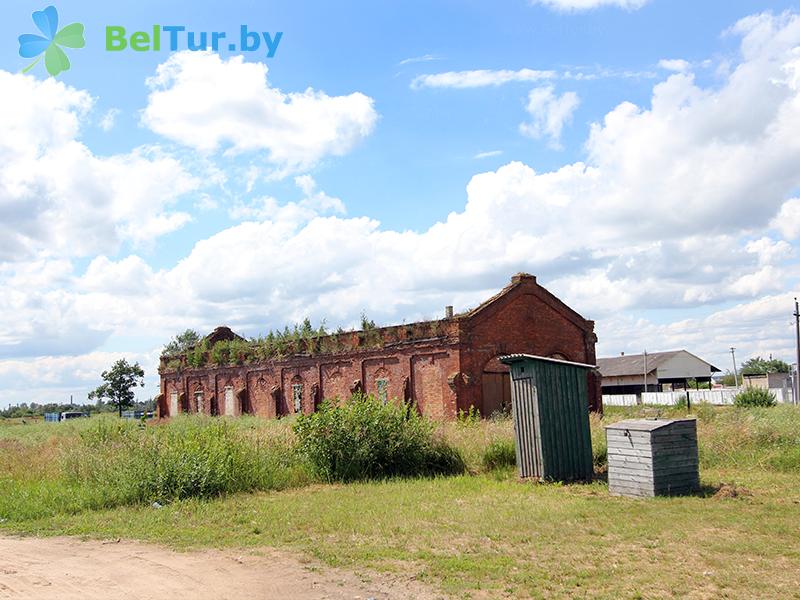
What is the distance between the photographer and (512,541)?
31.7ft

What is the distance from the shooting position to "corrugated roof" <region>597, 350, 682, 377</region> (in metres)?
61.7

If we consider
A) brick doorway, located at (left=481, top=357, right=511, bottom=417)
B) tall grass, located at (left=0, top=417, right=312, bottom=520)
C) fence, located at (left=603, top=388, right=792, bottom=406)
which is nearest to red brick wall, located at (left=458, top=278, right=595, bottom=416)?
brick doorway, located at (left=481, top=357, right=511, bottom=417)

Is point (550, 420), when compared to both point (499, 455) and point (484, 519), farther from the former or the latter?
point (484, 519)

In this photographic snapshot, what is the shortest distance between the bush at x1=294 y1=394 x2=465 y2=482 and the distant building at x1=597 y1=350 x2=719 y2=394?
46.6 metres

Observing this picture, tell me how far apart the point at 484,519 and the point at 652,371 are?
53.6 metres

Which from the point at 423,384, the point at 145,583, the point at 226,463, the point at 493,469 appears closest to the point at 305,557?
the point at 145,583

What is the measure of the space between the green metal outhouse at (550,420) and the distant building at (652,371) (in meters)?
47.2

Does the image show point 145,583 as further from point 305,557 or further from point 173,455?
point 173,455

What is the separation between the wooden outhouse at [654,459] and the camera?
12.9 m

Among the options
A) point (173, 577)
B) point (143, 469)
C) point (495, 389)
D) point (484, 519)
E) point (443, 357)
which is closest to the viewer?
point (173, 577)

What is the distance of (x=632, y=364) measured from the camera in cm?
6347

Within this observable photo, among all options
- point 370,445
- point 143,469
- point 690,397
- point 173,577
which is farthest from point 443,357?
point 690,397

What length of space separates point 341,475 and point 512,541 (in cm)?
721

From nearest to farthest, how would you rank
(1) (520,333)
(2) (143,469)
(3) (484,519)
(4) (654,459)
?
1. (3) (484,519)
2. (4) (654,459)
3. (2) (143,469)
4. (1) (520,333)
